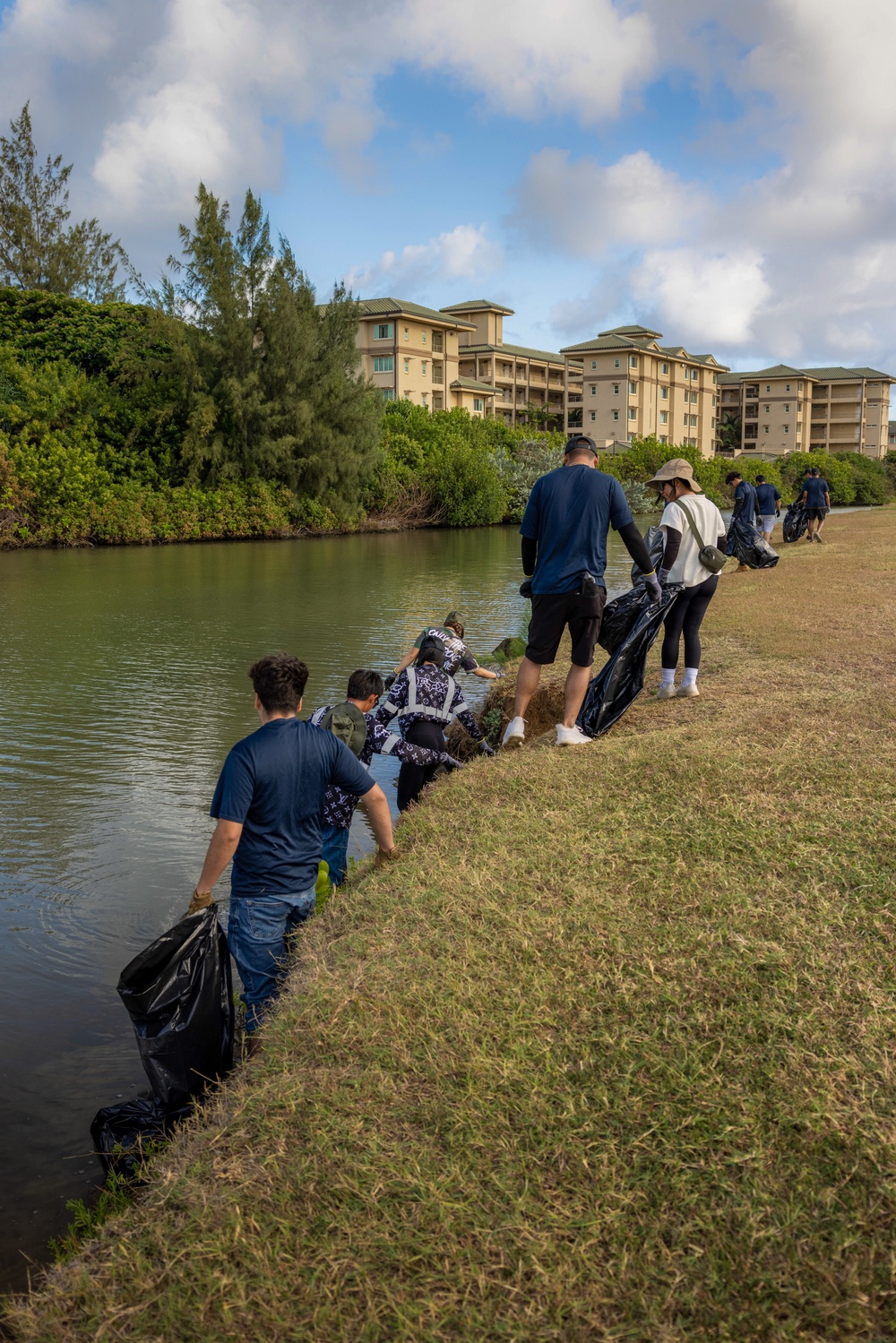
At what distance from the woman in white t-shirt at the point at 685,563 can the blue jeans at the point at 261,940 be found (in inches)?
189

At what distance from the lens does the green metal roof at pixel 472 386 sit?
7447 centimetres

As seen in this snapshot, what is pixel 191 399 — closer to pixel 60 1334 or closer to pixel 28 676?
pixel 28 676

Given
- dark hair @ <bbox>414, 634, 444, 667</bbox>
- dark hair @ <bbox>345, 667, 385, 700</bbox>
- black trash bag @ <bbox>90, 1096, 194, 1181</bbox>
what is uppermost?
dark hair @ <bbox>414, 634, 444, 667</bbox>

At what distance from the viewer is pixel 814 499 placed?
26281 millimetres

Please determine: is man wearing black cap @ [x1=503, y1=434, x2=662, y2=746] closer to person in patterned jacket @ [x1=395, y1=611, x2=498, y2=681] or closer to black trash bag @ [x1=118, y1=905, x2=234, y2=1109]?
person in patterned jacket @ [x1=395, y1=611, x2=498, y2=681]

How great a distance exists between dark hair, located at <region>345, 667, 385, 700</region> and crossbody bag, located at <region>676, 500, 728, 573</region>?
122 inches

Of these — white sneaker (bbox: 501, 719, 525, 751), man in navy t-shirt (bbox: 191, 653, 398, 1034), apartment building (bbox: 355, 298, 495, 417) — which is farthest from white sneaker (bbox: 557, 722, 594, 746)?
apartment building (bbox: 355, 298, 495, 417)

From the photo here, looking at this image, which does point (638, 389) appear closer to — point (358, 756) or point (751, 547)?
point (751, 547)

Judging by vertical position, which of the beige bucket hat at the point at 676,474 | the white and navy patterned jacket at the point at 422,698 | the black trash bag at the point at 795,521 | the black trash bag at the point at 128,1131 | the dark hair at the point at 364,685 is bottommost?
the black trash bag at the point at 128,1131

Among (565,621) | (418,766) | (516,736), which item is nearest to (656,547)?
(565,621)

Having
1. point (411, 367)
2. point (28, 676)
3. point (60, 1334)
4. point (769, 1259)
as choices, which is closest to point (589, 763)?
point (769, 1259)

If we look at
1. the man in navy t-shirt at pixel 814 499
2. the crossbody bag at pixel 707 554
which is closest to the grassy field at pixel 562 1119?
the crossbody bag at pixel 707 554

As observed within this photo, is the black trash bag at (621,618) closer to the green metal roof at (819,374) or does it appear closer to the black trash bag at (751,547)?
the black trash bag at (751,547)

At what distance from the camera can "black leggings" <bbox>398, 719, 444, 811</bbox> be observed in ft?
23.8
